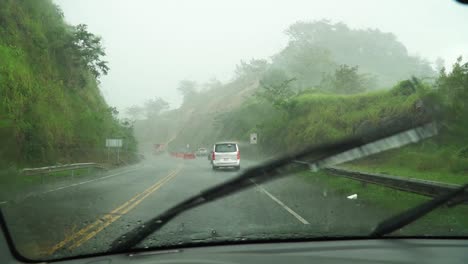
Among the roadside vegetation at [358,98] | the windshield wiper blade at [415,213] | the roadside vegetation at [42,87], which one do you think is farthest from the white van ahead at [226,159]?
the windshield wiper blade at [415,213]

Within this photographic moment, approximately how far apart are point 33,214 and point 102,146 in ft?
103

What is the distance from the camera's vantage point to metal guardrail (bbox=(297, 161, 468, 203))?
25.3 ft

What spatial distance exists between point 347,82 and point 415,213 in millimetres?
24007

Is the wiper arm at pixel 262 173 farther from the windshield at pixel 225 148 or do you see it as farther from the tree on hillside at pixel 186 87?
the windshield at pixel 225 148

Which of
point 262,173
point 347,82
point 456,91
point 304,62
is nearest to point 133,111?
point 304,62

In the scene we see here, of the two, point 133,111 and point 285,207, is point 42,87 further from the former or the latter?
point 285,207

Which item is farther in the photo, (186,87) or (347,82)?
(186,87)

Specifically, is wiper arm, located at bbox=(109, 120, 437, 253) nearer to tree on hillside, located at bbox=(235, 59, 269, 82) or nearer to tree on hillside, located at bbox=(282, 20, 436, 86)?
tree on hillside, located at bbox=(282, 20, 436, 86)

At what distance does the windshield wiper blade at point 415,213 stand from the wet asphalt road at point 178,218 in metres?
0.26

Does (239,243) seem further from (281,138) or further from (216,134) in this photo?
(216,134)

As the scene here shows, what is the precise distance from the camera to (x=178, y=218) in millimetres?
6980

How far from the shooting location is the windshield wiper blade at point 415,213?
4.39 metres

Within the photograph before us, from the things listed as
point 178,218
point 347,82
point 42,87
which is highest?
point 347,82

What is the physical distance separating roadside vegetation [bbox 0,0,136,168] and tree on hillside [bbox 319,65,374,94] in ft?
46.3
